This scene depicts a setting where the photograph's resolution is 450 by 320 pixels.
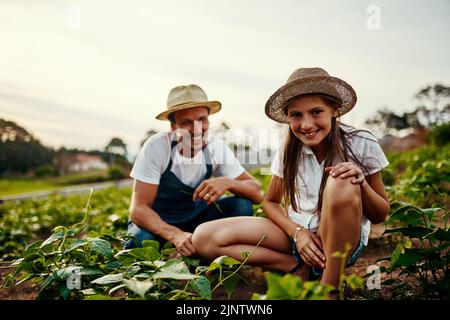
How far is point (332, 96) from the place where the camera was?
5.70 feet

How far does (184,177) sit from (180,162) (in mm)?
101

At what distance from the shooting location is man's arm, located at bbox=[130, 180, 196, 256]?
201 cm

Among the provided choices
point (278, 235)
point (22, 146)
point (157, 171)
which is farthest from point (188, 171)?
point (22, 146)

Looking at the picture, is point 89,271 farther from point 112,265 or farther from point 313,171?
point 313,171

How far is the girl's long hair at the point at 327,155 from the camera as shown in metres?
1.77

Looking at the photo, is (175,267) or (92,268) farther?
(92,268)

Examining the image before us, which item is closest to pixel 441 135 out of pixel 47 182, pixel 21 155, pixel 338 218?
pixel 338 218

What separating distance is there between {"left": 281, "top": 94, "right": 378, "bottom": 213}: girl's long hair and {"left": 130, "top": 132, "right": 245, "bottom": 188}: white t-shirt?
68 centimetres

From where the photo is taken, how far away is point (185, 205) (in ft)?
8.25

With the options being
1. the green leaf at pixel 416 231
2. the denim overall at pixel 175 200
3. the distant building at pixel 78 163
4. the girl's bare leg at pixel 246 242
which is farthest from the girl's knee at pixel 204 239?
the distant building at pixel 78 163

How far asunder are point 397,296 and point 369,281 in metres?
0.13

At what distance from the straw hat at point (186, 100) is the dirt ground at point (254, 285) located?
105 centimetres

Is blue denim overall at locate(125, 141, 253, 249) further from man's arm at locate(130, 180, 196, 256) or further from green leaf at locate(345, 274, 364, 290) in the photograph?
green leaf at locate(345, 274, 364, 290)
